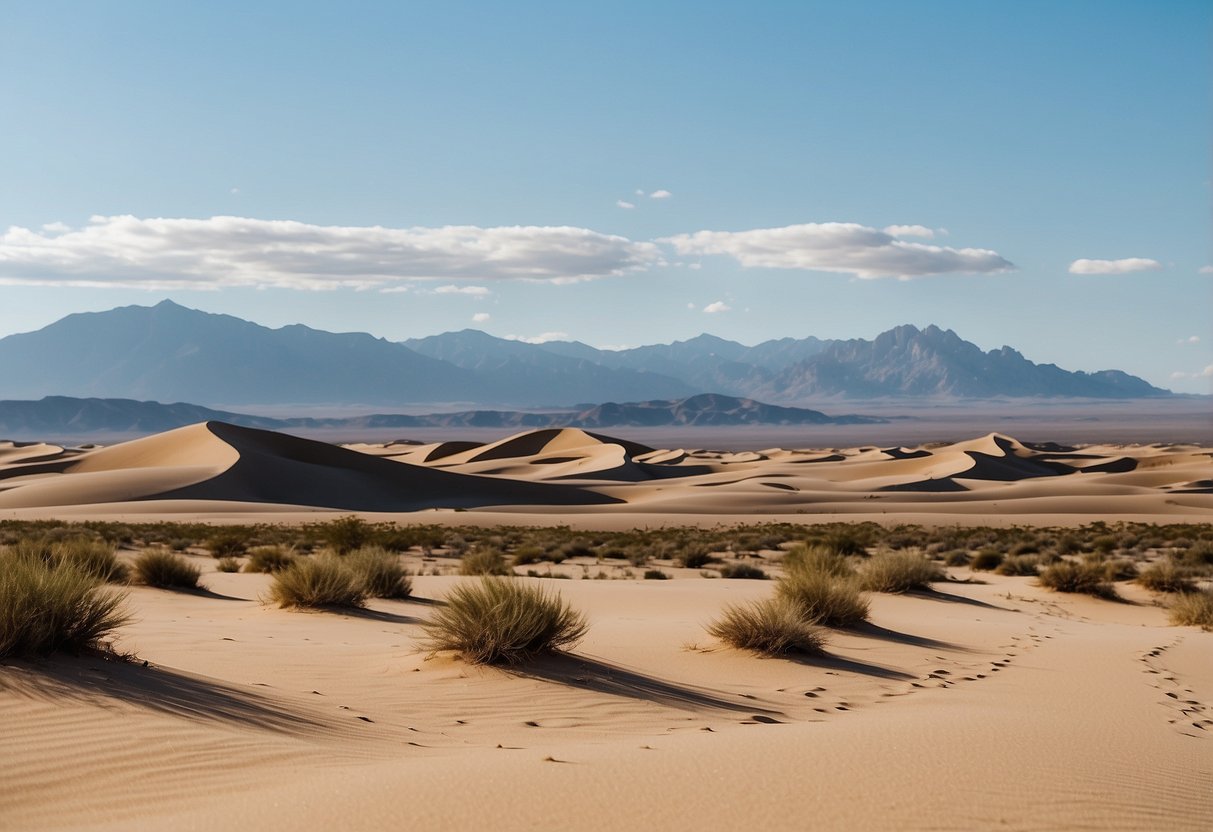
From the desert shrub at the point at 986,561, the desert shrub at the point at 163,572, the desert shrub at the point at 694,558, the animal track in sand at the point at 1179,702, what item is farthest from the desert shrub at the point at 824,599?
the desert shrub at the point at 986,561

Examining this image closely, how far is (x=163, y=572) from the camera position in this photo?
16891 millimetres

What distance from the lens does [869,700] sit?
9266mm

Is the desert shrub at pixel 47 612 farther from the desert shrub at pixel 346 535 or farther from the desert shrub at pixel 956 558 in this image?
the desert shrub at pixel 956 558

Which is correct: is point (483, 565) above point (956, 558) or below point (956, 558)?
above

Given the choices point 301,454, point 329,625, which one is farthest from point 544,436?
point 329,625

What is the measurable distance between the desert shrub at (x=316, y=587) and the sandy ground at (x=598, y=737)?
1441 mm

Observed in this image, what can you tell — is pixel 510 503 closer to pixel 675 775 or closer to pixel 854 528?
pixel 854 528

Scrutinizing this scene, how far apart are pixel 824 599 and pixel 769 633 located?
2598 millimetres

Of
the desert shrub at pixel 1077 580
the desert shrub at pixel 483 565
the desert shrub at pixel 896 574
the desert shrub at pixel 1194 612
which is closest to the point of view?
the desert shrub at pixel 1194 612

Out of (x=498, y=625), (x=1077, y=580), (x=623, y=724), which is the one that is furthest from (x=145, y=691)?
(x=1077, y=580)

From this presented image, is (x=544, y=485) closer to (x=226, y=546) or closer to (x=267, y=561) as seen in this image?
(x=226, y=546)

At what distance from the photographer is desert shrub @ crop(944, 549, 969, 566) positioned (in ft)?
92.9

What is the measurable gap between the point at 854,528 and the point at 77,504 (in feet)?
106

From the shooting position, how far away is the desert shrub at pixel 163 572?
16859 mm
